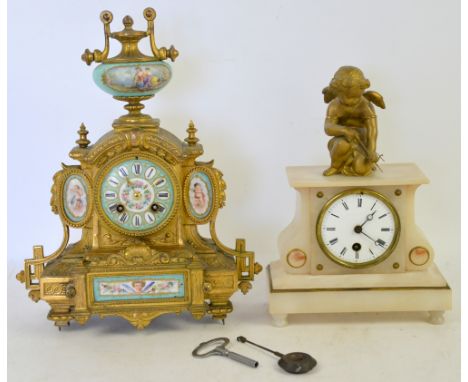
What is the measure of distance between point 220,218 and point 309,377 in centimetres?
162

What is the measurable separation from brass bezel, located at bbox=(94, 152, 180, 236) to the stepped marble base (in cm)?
54

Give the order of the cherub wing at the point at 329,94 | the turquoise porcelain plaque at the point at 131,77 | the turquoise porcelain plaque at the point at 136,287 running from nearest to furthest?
the turquoise porcelain plaque at the point at 131,77 → the turquoise porcelain plaque at the point at 136,287 → the cherub wing at the point at 329,94

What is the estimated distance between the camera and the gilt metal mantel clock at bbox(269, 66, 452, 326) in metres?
4.61

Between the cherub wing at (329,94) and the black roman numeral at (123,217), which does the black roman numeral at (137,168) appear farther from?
the cherub wing at (329,94)

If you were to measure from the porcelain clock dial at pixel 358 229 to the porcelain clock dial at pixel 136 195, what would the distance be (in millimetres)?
686

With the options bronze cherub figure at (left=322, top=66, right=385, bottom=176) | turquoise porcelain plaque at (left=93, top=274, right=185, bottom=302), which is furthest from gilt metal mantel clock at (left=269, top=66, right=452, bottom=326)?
turquoise porcelain plaque at (left=93, top=274, right=185, bottom=302)

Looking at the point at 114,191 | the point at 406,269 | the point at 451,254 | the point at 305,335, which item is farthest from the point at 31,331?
the point at 451,254

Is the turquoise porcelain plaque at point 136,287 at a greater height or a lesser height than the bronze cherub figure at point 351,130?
lesser

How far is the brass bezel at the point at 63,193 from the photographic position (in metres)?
4.60

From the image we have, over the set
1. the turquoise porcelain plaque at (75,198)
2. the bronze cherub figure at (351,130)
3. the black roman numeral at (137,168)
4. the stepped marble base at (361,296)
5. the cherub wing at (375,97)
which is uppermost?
the cherub wing at (375,97)

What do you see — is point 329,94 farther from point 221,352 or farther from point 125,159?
point 221,352

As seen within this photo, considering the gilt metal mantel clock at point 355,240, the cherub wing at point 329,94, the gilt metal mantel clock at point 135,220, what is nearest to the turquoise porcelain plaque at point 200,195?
the gilt metal mantel clock at point 135,220

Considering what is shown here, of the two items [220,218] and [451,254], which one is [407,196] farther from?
[220,218]

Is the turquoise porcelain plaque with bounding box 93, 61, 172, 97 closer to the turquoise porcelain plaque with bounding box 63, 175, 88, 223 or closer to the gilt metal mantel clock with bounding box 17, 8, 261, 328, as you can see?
the gilt metal mantel clock with bounding box 17, 8, 261, 328
